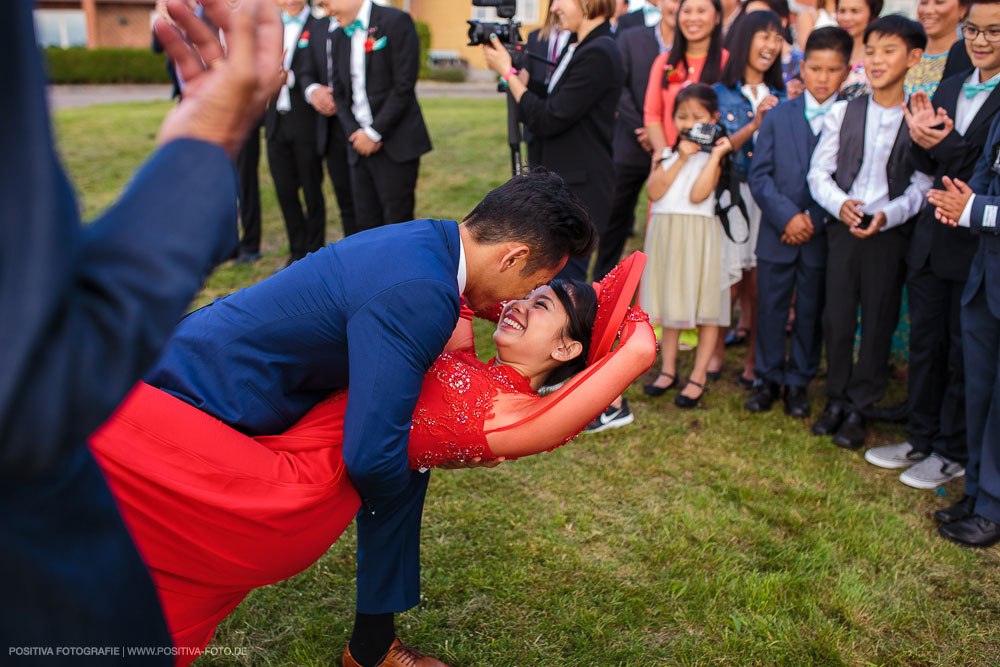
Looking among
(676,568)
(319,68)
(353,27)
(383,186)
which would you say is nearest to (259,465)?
(676,568)

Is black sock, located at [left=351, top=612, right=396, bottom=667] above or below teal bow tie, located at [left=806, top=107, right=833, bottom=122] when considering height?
below

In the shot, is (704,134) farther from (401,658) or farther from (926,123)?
(401,658)

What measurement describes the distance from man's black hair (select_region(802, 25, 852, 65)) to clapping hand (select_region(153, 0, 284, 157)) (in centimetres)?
402

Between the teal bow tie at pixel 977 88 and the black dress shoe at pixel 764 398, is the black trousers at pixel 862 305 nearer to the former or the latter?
the black dress shoe at pixel 764 398

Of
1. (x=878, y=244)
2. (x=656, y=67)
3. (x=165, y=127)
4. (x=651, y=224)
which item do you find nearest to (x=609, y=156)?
(x=651, y=224)

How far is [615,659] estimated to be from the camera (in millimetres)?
2797

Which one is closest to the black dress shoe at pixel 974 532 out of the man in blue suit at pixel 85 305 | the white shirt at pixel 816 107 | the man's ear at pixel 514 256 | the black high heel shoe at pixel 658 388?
the black high heel shoe at pixel 658 388

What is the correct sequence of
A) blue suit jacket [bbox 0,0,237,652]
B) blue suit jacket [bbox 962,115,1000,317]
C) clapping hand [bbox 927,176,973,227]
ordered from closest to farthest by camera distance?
blue suit jacket [bbox 0,0,237,652] → blue suit jacket [bbox 962,115,1000,317] → clapping hand [bbox 927,176,973,227]

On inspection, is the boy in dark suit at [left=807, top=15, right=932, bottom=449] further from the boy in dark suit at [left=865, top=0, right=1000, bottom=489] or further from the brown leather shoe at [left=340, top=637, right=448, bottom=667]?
the brown leather shoe at [left=340, top=637, right=448, bottom=667]

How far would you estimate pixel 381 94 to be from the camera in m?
6.01

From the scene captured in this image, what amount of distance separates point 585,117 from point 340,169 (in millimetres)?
2928

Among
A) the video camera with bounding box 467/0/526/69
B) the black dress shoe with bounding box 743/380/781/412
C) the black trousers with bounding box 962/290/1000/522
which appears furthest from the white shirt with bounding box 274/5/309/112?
the black trousers with bounding box 962/290/1000/522

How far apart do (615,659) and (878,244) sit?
2.72 metres

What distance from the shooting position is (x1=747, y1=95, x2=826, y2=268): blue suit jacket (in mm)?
4516
